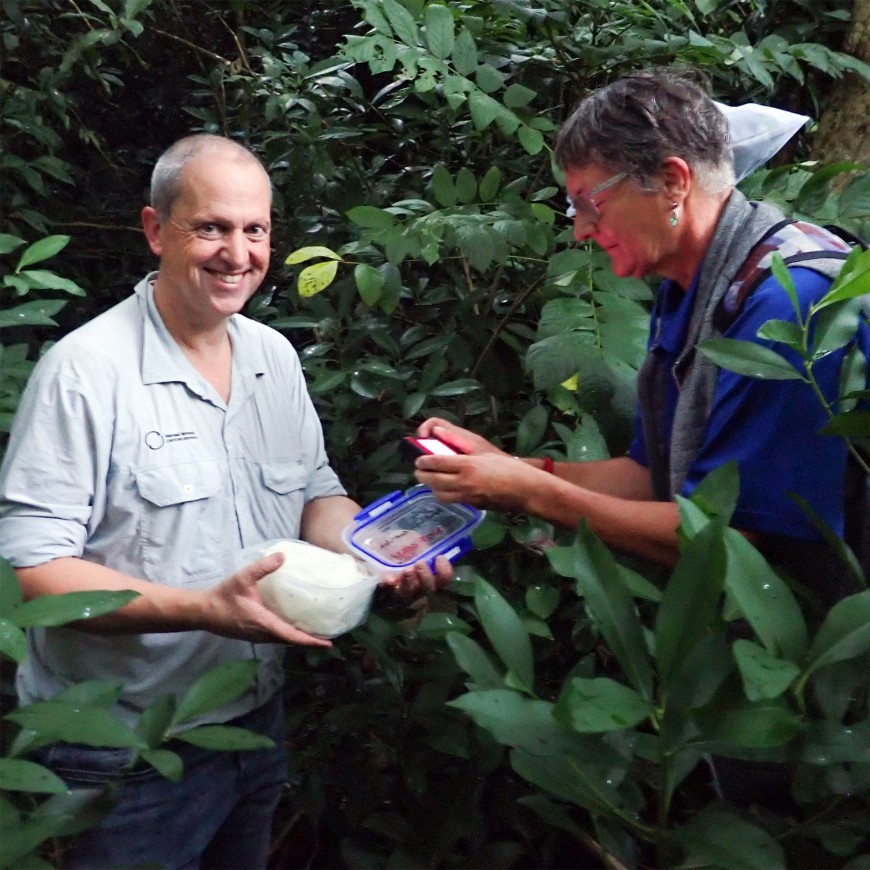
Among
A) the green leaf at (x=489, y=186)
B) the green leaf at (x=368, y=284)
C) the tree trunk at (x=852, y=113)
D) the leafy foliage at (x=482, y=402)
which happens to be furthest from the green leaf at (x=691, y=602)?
the tree trunk at (x=852, y=113)

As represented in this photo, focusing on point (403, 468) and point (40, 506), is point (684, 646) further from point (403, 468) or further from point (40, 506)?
point (403, 468)

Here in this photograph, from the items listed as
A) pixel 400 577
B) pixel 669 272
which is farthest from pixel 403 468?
pixel 669 272

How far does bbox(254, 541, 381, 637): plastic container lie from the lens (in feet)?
4.38

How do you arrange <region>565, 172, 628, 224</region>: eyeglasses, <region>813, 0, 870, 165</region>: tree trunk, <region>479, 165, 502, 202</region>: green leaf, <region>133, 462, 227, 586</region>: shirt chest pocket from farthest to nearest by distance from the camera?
1. <region>813, 0, 870, 165</region>: tree trunk
2. <region>479, 165, 502, 202</region>: green leaf
3. <region>565, 172, 628, 224</region>: eyeglasses
4. <region>133, 462, 227, 586</region>: shirt chest pocket

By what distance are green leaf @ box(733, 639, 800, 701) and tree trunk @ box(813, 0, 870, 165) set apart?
1924 millimetres

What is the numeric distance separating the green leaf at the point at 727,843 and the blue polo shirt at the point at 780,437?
512 mm

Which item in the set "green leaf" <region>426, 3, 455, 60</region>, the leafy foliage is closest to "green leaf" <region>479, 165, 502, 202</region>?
the leafy foliage

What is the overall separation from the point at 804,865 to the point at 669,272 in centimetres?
90

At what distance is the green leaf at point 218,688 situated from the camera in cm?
97

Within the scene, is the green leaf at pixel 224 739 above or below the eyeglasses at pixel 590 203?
below

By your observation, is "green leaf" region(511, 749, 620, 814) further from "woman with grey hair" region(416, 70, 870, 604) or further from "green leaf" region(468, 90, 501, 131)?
"green leaf" region(468, 90, 501, 131)

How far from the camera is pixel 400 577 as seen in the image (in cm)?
148

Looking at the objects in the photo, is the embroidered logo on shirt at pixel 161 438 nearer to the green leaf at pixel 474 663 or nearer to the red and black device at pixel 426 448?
the red and black device at pixel 426 448

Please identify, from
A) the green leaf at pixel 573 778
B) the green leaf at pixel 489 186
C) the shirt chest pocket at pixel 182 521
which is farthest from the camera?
the green leaf at pixel 489 186
